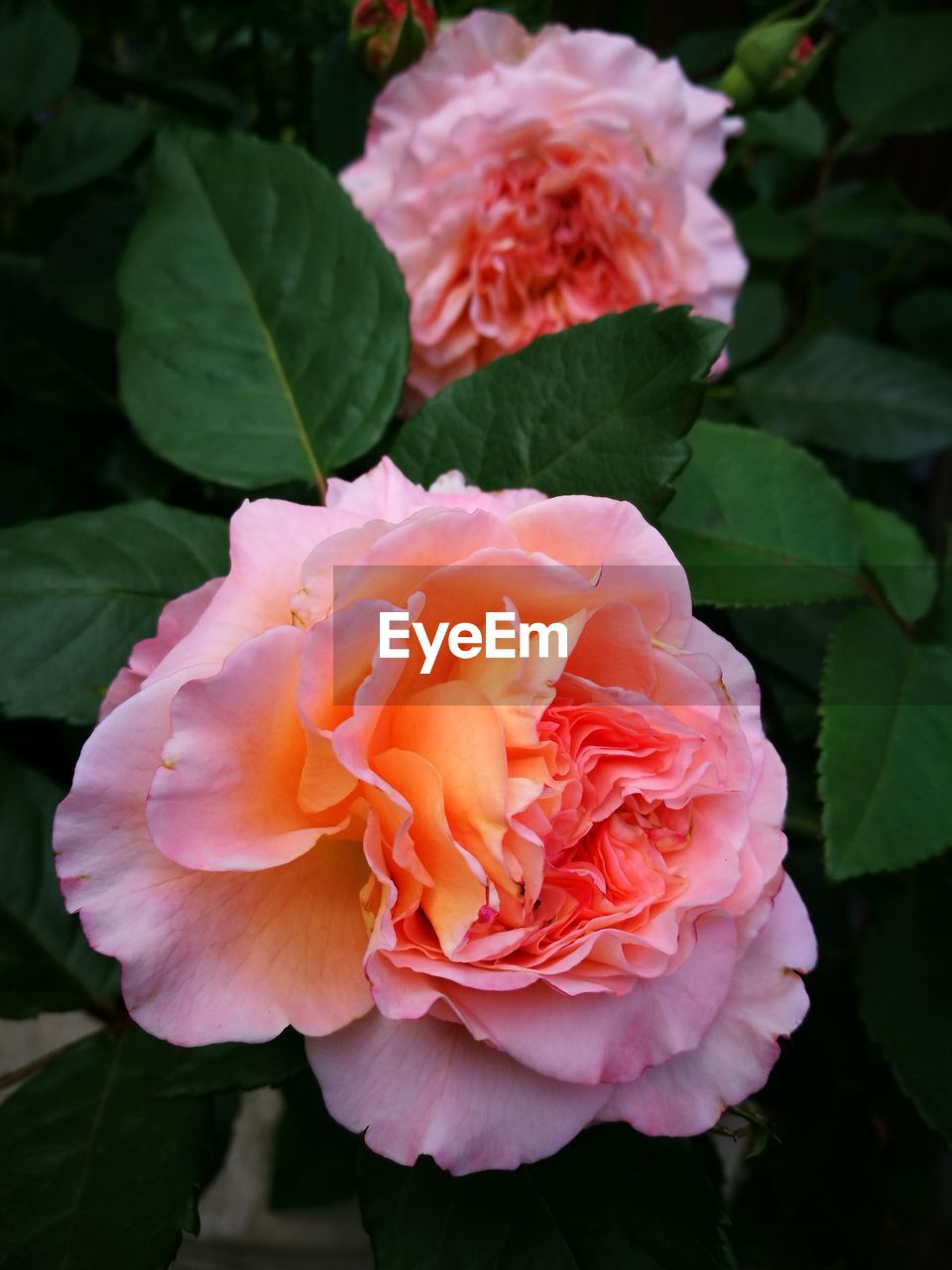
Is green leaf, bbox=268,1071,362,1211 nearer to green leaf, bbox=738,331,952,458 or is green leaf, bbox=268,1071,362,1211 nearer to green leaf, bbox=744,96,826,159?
green leaf, bbox=738,331,952,458

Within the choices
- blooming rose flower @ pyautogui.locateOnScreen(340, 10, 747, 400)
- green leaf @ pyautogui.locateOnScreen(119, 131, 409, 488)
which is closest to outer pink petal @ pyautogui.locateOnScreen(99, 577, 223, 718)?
green leaf @ pyautogui.locateOnScreen(119, 131, 409, 488)

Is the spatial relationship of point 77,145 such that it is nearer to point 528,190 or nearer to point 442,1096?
point 528,190

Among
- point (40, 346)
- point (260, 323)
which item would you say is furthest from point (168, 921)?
point (40, 346)

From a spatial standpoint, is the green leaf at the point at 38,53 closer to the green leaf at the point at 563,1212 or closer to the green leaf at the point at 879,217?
the green leaf at the point at 879,217

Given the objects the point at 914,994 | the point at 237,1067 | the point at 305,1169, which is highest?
the point at 237,1067

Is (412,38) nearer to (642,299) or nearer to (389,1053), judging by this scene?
(642,299)

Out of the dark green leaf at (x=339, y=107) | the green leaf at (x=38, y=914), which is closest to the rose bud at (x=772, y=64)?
the dark green leaf at (x=339, y=107)

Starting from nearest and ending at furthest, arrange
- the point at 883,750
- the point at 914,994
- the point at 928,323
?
the point at 883,750 < the point at 914,994 < the point at 928,323
